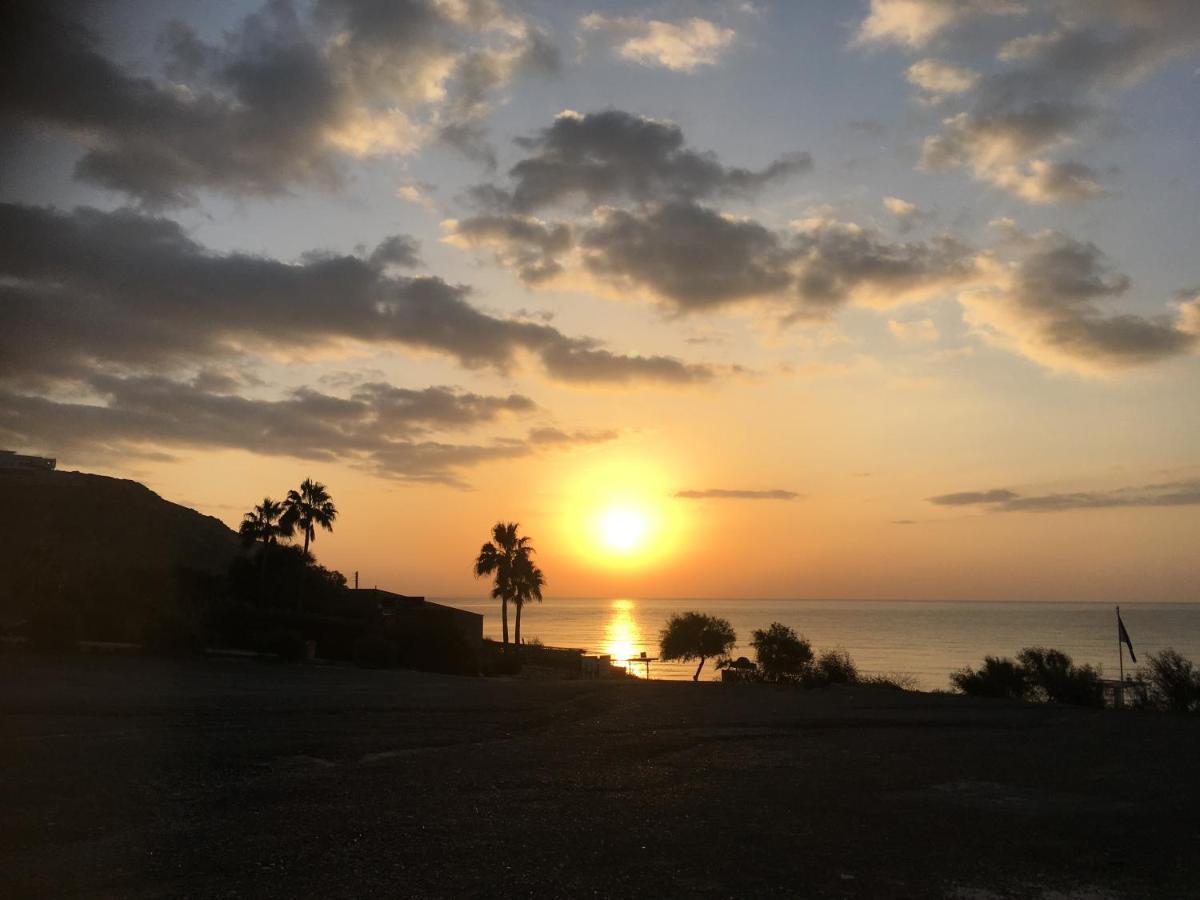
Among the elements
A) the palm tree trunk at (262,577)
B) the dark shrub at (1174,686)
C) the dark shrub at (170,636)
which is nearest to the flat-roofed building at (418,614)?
the palm tree trunk at (262,577)

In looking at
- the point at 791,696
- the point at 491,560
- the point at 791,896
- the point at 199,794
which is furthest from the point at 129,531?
the point at 791,896

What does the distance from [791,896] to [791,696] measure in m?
23.2

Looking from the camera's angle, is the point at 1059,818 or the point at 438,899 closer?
the point at 438,899

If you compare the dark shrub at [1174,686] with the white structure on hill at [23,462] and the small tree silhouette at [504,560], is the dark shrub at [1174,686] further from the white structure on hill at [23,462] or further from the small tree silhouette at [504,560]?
the white structure on hill at [23,462]

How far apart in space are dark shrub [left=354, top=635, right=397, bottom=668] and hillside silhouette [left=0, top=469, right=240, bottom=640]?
29.2 feet

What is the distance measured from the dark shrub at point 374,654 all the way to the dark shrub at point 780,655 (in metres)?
19.5

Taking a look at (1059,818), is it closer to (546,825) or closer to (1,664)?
(546,825)

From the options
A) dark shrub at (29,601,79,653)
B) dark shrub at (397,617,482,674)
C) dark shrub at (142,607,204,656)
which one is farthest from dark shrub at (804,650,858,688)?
dark shrub at (29,601,79,653)

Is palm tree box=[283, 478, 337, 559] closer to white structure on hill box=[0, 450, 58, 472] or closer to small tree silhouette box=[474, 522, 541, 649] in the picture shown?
small tree silhouette box=[474, 522, 541, 649]

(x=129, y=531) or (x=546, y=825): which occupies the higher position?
(x=129, y=531)

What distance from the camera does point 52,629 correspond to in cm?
3569

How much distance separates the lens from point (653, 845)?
10359 millimetres

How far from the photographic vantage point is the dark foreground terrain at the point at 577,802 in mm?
9062

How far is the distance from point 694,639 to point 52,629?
136ft
